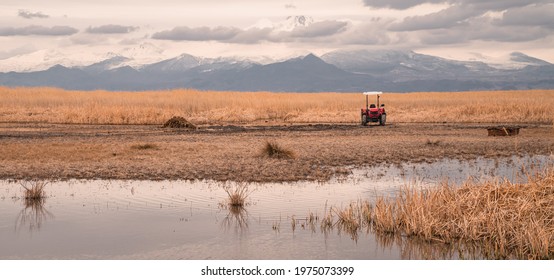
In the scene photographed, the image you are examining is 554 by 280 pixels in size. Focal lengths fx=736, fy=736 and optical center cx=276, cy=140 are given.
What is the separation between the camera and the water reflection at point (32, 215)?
15.0 metres

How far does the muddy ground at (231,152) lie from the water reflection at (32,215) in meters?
4.16

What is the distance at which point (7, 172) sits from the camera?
886 inches

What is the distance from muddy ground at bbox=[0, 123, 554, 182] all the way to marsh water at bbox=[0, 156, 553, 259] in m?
1.66

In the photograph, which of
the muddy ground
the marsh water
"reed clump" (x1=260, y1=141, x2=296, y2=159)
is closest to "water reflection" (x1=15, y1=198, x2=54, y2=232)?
the marsh water

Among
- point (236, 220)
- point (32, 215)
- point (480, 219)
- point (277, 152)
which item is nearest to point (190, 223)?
point (236, 220)

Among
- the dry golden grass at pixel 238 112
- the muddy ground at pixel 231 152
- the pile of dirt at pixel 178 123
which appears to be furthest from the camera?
the dry golden grass at pixel 238 112

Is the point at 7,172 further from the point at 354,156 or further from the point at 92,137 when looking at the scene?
the point at 92,137

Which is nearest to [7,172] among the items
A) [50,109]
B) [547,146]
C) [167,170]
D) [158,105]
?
[167,170]

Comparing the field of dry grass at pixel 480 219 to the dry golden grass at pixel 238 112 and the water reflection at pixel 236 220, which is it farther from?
the dry golden grass at pixel 238 112

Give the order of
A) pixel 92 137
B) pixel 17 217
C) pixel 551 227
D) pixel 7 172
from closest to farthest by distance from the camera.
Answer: pixel 551 227 < pixel 17 217 < pixel 7 172 < pixel 92 137

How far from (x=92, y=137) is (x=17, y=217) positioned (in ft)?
69.9

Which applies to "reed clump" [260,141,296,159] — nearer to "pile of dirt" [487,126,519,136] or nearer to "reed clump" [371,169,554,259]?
"reed clump" [371,169,554,259]

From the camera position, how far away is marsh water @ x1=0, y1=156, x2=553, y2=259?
1275 cm

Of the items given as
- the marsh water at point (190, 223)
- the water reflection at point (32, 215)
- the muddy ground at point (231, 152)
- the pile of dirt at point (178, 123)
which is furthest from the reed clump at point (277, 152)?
the pile of dirt at point (178, 123)
